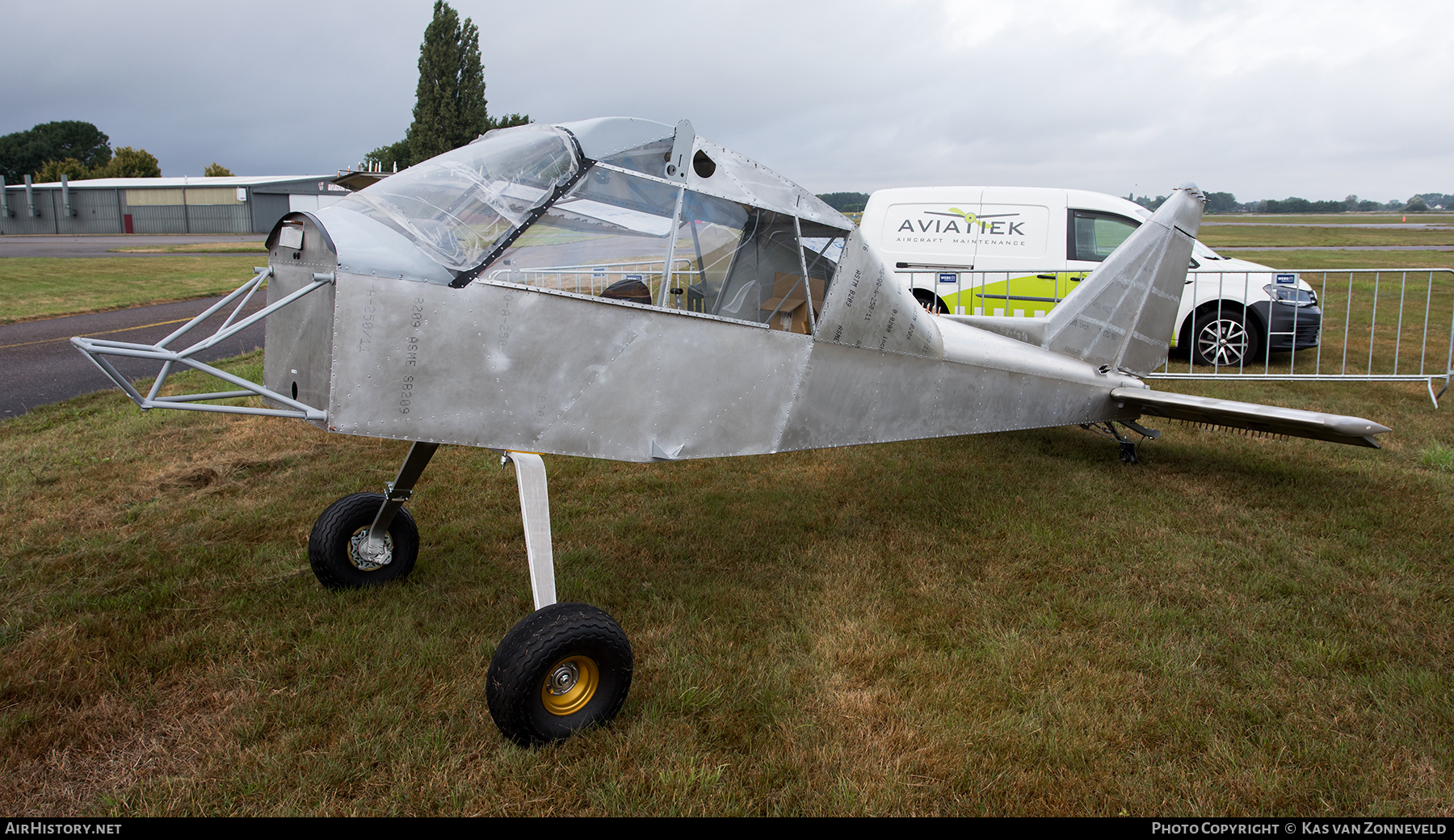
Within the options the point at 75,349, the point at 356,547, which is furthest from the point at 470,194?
the point at 75,349

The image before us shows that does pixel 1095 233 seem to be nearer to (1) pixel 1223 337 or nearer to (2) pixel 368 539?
(1) pixel 1223 337

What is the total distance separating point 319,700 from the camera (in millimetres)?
3289

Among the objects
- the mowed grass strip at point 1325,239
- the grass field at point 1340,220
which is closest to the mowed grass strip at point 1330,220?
the grass field at point 1340,220

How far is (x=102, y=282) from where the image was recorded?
1964 cm

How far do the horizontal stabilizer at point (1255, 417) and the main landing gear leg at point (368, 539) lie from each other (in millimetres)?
4894

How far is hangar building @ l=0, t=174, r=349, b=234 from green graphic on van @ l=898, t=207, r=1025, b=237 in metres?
60.6

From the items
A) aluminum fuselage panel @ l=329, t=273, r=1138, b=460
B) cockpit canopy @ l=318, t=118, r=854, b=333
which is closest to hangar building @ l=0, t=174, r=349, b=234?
cockpit canopy @ l=318, t=118, r=854, b=333

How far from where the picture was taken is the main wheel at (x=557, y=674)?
9.72 feet

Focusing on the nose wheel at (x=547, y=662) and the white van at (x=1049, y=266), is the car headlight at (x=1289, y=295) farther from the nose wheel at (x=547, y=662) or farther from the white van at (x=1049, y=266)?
the nose wheel at (x=547, y=662)

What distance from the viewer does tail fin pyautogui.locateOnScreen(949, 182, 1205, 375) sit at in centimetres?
581

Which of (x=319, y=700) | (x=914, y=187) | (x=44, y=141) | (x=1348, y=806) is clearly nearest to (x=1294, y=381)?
(x=914, y=187)

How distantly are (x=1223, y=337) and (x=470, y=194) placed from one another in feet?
35.2
